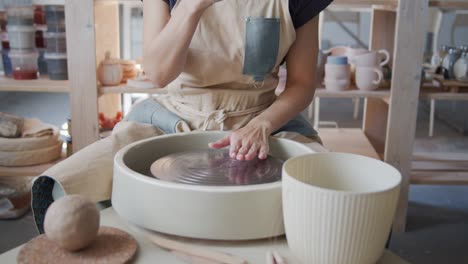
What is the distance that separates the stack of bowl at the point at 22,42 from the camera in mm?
1998

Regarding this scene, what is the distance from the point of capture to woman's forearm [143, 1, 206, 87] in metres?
0.86

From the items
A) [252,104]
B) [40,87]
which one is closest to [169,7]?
[252,104]

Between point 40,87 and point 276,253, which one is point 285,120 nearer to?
point 276,253

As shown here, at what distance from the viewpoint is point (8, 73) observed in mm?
2115

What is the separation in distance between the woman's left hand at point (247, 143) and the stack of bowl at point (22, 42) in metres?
1.46

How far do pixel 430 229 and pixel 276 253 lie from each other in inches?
61.7

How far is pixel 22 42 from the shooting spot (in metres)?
2.02

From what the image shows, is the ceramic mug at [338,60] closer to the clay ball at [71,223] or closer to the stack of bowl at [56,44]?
the stack of bowl at [56,44]

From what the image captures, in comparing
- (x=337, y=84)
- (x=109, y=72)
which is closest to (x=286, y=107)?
(x=337, y=84)

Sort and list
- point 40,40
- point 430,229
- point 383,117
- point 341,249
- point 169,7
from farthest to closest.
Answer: point 383,117 < point 40,40 < point 430,229 < point 169,7 < point 341,249

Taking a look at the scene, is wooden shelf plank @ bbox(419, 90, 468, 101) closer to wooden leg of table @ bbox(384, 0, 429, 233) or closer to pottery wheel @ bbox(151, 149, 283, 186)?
wooden leg of table @ bbox(384, 0, 429, 233)

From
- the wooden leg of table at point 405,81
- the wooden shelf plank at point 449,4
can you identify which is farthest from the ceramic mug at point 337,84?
the wooden shelf plank at point 449,4

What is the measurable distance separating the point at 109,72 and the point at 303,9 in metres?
1.05

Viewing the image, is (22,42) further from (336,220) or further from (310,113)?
(310,113)
